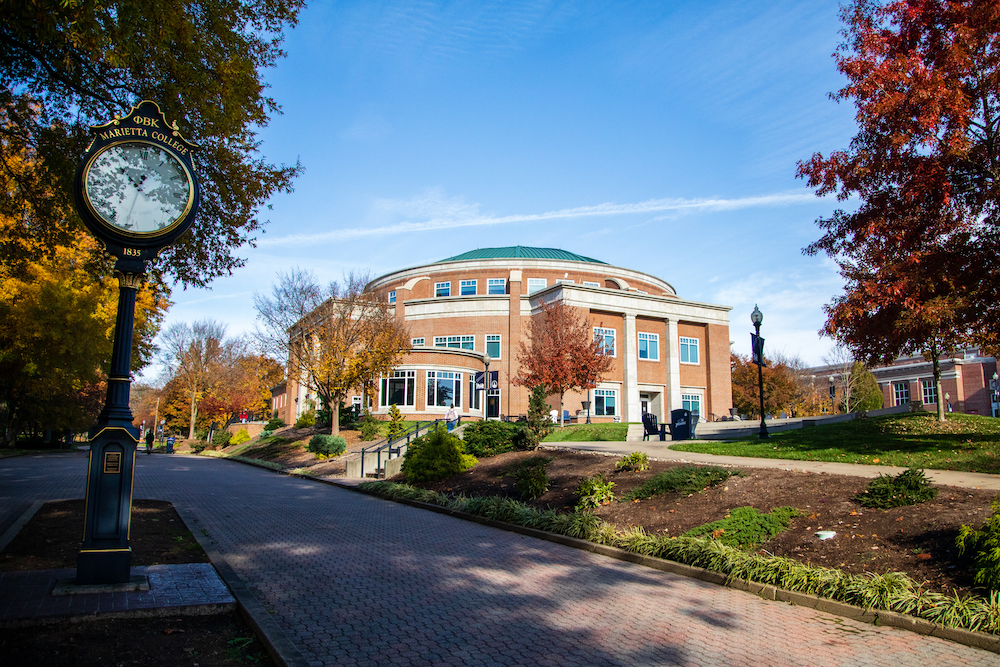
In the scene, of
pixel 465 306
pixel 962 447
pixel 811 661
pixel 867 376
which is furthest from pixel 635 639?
pixel 465 306

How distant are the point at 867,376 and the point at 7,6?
40.6m

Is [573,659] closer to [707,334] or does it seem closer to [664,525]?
[664,525]

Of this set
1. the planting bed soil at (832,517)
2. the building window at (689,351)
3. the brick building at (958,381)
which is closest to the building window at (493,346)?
the building window at (689,351)

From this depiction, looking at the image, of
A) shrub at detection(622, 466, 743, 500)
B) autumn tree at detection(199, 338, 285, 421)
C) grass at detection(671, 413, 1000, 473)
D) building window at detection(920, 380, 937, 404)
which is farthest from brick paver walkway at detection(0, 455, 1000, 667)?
building window at detection(920, 380, 937, 404)

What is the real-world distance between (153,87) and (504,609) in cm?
943

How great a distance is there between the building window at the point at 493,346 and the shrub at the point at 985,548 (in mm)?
41912

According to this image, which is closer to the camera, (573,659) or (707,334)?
(573,659)

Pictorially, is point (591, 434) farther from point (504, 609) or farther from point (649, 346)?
point (649, 346)

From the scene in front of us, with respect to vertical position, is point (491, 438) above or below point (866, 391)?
below

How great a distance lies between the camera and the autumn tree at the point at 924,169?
11438mm

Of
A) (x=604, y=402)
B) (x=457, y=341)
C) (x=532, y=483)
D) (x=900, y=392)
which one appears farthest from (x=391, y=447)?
(x=900, y=392)

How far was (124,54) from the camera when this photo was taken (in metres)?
7.71

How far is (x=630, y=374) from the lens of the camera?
4531 centimetres

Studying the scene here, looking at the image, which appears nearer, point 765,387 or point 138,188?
point 138,188
